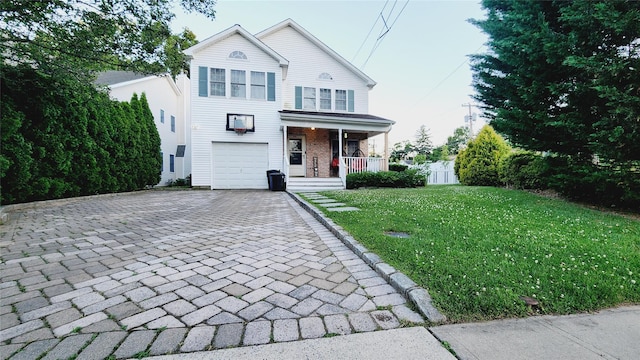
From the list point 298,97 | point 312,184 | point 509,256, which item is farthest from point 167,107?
point 509,256

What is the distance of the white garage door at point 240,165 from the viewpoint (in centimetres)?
1202

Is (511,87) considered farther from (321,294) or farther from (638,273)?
(321,294)

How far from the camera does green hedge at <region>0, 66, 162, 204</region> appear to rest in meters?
5.75

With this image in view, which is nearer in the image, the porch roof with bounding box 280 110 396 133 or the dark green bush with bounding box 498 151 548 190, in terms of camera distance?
the dark green bush with bounding box 498 151 548 190

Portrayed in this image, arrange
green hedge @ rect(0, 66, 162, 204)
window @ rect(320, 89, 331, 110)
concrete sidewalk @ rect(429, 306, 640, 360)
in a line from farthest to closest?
window @ rect(320, 89, 331, 110)
green hedge @ rect(0, 66, 162, 204)
concrete sidewalk @ rect(429, 306, 640, 360)

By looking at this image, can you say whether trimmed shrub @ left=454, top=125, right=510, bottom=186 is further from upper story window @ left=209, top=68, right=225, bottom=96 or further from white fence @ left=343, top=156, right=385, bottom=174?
upper story window @ left=209, top=68, right=225, bottom=96

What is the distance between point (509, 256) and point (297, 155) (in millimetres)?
11410

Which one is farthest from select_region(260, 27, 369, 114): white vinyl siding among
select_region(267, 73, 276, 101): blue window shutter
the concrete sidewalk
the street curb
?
the concrete sidewalk

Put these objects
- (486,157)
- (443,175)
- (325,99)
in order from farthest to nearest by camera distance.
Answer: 1. (443,175)
2. (325,99)
3. (486,157)

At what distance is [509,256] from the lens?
8.57 feet

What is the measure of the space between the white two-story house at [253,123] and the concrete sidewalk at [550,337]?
375 inches

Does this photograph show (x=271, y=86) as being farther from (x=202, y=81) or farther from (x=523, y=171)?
(x=523, y=171)

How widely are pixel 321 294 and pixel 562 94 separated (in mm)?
6684

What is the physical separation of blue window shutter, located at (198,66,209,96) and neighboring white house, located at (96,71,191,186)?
3.72 m
